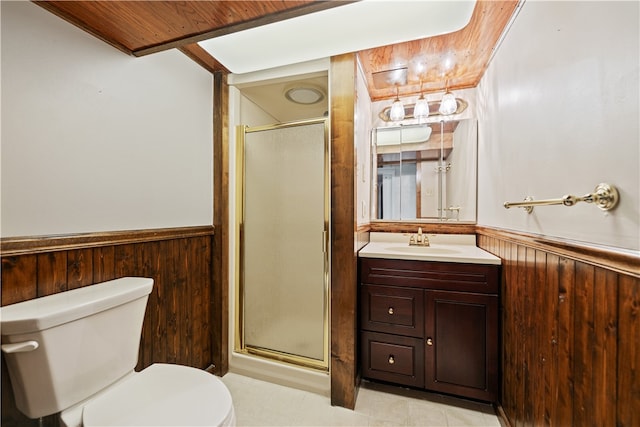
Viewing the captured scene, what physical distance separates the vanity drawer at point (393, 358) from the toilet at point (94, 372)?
1003 mm

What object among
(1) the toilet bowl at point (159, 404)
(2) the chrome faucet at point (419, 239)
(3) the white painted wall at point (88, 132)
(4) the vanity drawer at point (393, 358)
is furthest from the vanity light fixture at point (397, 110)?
(1) the toilet bowl at point (159, 404)

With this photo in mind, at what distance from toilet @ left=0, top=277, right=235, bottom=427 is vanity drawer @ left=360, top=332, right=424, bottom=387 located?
39.5 inches

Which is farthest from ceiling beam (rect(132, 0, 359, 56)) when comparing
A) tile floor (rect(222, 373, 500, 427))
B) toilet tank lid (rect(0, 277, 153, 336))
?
tile floor (rect(222, 373, 500, 427))

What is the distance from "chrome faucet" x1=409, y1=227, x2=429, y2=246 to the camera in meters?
2.05

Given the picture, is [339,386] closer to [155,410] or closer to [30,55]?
[155,410]

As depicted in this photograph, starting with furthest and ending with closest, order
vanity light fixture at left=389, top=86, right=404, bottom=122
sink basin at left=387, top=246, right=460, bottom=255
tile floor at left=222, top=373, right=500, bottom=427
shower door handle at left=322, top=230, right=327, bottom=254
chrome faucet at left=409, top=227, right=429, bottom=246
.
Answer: vanity light fixture at left=389, top=86, right=404, bottom=122 < chrome faucet at left=409, top=227, right=429, bottom=246 < sink basin at left=387, top=246, right=460, bottom=255 < shower door handle at left=322, top=230, right=327, bottom=254 < tile floor at left=222, top=373, right=500, bottom=427

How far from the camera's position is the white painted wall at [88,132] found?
925 millimetres

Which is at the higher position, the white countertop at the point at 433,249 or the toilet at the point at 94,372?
the white countertop at the point at 433,249

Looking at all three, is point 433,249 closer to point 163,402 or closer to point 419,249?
point 419,249

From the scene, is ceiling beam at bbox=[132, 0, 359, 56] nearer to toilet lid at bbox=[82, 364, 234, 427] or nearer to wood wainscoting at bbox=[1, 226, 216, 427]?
wood wainscoting at bbox=[1, 226, 216, 427]

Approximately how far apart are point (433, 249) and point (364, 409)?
45.7 inches

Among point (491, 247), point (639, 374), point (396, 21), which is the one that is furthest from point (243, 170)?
point (639, 374)

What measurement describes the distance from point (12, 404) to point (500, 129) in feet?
8.37

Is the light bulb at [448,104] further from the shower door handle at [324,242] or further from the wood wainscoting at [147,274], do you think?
the wood wainscoting at [147,274]
